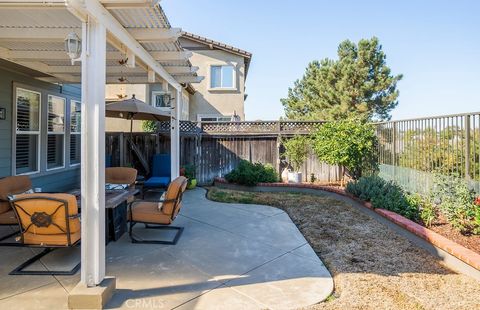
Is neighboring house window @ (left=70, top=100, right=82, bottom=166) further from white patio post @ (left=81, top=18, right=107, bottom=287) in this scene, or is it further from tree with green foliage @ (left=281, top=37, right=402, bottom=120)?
tree with green foliage @ (left=281, top=37, right=402, bottom=120)

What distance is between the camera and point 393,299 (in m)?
3.01

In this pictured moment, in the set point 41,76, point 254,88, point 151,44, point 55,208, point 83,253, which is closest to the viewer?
point 83,253

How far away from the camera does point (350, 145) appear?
859 centimetres

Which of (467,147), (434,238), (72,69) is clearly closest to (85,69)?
(72,69)

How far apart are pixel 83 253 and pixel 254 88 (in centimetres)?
2430

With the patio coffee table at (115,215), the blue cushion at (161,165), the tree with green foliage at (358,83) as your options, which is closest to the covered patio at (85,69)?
the patio coffee table at (115,215)

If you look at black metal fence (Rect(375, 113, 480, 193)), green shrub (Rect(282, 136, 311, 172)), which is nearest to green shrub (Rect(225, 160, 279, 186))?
green shrub (Rect(282, 136, 311, 172))

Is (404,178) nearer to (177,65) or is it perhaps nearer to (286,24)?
(177,65)

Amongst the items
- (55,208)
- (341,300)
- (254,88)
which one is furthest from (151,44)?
(254,88)

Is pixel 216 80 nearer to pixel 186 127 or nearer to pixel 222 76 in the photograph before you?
pixel 222 76

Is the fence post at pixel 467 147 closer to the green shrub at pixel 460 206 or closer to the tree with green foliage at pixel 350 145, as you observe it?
the green shrub at pixel 460 206

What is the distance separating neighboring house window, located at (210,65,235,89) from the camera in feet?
48.7

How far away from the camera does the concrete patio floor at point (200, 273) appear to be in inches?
116

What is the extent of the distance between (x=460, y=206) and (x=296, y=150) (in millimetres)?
5531
